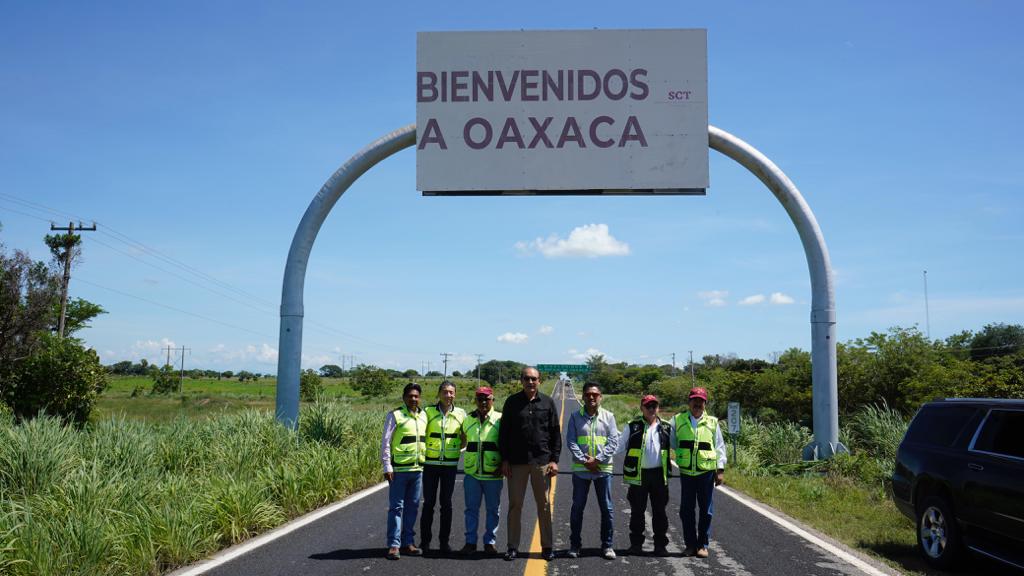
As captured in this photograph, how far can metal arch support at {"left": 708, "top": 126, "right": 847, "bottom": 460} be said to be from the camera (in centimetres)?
1415

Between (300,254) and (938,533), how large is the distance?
1176 centimetres

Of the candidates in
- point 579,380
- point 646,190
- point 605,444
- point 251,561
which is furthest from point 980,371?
point 579,380

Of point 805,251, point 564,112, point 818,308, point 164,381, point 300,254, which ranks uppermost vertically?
point 564,112

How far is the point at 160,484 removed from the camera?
8.34 m

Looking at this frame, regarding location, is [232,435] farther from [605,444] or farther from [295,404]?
[605,444]

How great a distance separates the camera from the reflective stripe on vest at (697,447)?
24.5 ft

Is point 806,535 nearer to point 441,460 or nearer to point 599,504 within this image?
point 599,504

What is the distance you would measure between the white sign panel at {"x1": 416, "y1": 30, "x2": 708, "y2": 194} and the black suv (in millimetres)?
8036

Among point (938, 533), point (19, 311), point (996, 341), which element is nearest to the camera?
point (938, 533)

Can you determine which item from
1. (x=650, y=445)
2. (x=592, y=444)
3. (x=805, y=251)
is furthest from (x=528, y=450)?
(x=805, y=251)

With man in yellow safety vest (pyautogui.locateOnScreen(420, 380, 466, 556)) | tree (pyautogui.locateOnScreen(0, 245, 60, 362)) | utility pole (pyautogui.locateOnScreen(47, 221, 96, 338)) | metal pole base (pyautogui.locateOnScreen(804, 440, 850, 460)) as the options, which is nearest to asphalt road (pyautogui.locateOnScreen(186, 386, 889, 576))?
man in yellow safety vest (pyautogui.locateOnScreen(420, 380, 466, 556))

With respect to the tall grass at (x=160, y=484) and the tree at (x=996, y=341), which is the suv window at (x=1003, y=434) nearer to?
the tall grass at (x=160, y=484)

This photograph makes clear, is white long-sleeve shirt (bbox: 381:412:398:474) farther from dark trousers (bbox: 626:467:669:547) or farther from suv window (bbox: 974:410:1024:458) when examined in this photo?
suv window (bbox: 974:410:1024:458)

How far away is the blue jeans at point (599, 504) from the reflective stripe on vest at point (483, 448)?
0.82m
